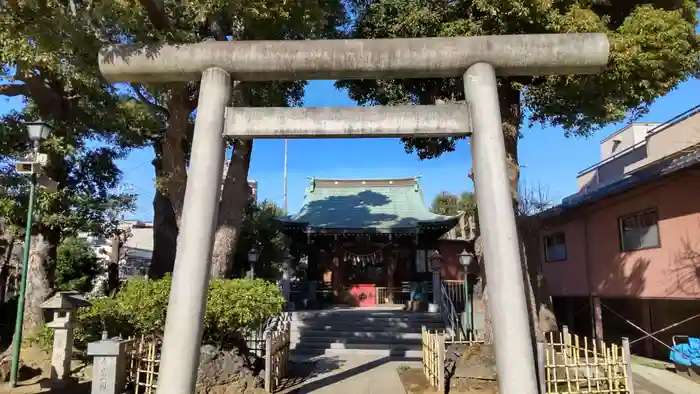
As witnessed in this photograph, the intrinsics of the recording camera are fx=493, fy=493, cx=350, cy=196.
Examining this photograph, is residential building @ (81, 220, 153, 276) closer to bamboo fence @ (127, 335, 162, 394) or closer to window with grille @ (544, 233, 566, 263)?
bamboo fence @ (127, 335, 162, 394)

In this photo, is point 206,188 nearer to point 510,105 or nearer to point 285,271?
point 510,105

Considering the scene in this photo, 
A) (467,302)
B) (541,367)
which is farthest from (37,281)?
(467,302)

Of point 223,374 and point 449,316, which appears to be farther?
point 449,316

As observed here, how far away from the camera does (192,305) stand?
5609 millimetres

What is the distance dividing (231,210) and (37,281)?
493 centimetres

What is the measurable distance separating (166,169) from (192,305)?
18.7ft

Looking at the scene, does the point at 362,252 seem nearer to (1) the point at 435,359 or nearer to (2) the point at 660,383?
(1) the point at 435,359

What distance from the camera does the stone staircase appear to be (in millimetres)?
14023

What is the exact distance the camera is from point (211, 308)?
8.30 m

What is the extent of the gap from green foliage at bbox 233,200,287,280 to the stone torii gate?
12.6 metres

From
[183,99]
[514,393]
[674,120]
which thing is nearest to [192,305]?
[514,393]

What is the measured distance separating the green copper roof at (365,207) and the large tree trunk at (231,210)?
10.3 meters

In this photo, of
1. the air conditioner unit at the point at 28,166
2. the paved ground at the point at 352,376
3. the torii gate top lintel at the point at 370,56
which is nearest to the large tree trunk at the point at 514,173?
the paved ground at the point at 352,376

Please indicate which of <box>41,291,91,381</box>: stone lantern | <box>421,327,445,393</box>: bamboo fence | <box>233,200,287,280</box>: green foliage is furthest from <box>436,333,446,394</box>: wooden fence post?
<box>233,200,287,280</box>: green foliage
